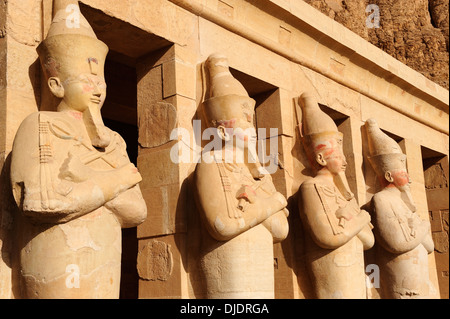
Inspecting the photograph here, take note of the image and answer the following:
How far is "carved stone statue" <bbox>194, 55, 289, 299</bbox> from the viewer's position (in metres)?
4.32

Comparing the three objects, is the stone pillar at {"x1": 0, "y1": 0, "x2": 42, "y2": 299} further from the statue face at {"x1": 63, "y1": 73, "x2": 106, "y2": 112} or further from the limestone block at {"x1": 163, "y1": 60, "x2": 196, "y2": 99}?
the limestone block at {"x1": 163, "y1": 60, "x2": 196, "y2": 99}

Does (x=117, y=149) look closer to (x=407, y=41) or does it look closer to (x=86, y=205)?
(x=86, y=205)

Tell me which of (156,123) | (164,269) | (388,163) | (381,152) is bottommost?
(164,269)

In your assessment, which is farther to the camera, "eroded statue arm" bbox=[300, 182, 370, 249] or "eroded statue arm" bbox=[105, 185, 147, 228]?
"eroded statue arm" bbox=[300, 182, 370, 249]

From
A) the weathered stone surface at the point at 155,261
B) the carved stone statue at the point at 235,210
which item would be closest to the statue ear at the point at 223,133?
the carved stone statue at the point at 235,210

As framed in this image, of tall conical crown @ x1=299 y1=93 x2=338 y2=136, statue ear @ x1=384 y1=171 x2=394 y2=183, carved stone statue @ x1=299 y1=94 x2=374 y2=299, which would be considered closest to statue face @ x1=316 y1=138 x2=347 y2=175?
carved stone statue @ x1=299 y1=94 x2=374 y2=299

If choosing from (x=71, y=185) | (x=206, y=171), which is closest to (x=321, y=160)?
(x=206, y=171)

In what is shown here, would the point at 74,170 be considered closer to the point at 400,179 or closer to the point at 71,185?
the point at 71,185

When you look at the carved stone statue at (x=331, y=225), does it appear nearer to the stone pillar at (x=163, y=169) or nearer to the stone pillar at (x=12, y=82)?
the stone pillar at (x=163, y=169)

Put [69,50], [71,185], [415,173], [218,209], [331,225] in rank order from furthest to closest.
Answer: [415,173], [331,225], [218,209], [69,50], [71,185]

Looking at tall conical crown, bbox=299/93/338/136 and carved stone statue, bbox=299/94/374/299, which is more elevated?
tall conical crown, bbox=299/93/338/136

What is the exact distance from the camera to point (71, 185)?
11.3ft

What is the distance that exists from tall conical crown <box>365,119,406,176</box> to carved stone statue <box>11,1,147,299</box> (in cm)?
335

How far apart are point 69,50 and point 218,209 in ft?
4.73
